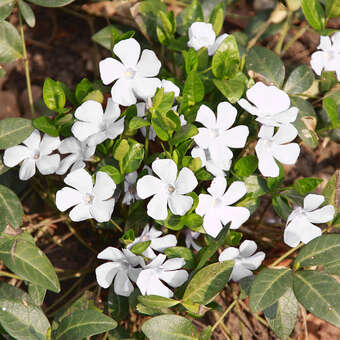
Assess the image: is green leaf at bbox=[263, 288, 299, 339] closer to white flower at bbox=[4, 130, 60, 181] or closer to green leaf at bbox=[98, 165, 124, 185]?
green leaf at bbox=[98, 165, 124, 185]

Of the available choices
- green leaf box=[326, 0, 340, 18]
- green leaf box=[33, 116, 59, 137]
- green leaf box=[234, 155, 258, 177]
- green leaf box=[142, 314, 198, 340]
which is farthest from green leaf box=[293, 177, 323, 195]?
green leaf box=[33, 116, 59, 137]

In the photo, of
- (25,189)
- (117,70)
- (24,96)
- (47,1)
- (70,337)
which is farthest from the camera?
(24,96)

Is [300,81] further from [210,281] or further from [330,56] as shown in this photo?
[210,281]

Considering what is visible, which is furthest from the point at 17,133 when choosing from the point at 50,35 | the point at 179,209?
the point at 50,35

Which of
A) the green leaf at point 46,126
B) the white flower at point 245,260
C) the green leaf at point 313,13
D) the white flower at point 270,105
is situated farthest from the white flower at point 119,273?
the green leaf at point 313,13

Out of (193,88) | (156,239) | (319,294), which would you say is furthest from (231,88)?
(319,294)

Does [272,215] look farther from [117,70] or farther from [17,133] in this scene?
[17,133]

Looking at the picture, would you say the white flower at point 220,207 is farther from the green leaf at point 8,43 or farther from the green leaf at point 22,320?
the green leaf at point 8,43
